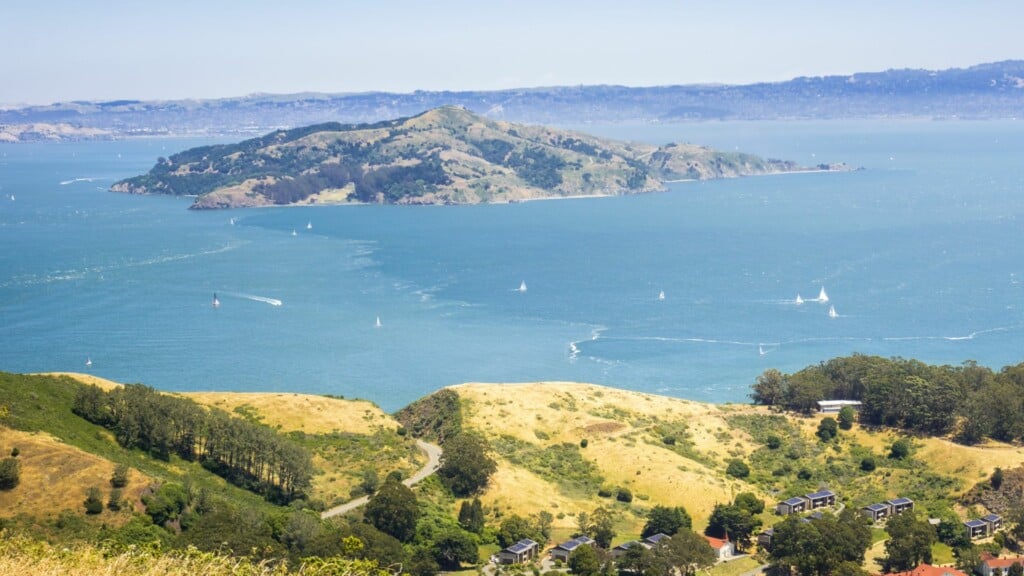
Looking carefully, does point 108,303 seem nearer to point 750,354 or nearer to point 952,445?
point 750,354

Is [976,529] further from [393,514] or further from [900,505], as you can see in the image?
[393,514]

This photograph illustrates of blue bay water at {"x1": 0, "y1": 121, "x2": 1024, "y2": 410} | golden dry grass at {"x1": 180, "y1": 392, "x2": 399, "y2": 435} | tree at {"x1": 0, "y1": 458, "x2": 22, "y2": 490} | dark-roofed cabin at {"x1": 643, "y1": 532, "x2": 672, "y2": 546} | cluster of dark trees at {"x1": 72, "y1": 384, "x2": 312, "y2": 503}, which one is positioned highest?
tree at {"x1": 0, "y1": 458, "x2": 22, "y2": 490}

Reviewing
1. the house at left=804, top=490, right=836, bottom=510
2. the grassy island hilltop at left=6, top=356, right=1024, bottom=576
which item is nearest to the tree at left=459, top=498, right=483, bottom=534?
the grassy island hilltop at left=6, top=356, right=1024, bottom=576

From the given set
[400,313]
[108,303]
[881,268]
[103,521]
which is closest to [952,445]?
[103,521]

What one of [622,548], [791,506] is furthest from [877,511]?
[622,548]

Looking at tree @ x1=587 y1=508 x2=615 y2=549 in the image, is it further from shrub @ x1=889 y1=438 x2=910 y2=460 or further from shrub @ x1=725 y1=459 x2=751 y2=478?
shrub @ x1=889 y1=438 x2=910 y2=460
